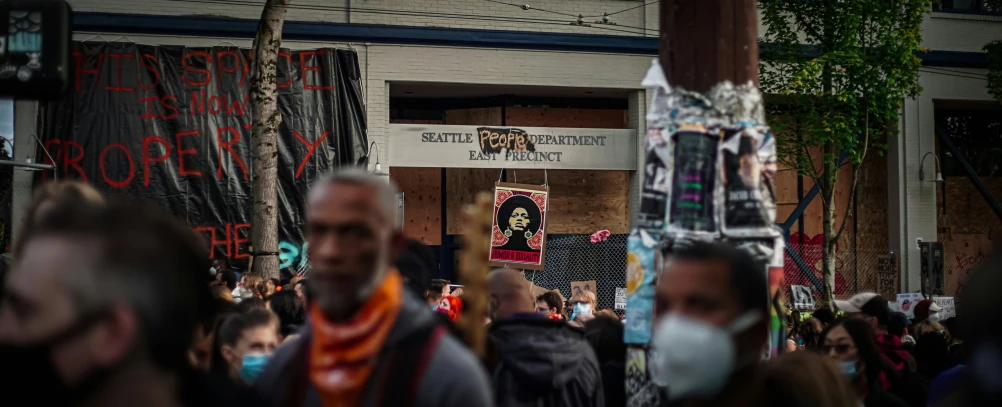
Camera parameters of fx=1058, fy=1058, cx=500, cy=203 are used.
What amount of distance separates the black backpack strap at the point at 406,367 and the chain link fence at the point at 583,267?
17540 millimetres

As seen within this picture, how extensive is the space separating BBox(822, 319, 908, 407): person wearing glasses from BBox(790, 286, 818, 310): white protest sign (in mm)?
13358

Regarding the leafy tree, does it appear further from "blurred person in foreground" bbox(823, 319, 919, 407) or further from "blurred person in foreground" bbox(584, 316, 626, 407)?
"blurred person in foreground" bbox(823, 319, 919, 407)

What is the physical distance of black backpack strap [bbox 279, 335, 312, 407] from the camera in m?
2.92

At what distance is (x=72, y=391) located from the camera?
2.30 metres

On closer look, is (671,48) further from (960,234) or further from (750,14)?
(960,234)

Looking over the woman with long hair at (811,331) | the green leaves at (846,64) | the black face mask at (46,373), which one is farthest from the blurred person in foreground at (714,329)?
the green leaves at (846,64)

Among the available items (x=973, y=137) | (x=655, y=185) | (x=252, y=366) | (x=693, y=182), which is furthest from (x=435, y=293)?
(x=973, y=137)

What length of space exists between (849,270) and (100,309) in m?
23.6

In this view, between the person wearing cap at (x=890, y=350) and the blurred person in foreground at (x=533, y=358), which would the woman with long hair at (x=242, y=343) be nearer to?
the blurred person in foreground at (x=533, y=358)

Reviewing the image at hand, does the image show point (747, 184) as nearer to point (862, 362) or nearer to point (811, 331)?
point (862, 362)

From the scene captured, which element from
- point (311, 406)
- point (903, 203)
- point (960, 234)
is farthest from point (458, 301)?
point (960, 234)

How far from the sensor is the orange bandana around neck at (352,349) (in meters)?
2.77

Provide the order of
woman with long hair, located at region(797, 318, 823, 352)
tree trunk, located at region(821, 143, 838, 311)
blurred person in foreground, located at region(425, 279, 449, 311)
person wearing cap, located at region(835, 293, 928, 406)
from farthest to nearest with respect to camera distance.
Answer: tree trunk, located at region(821, 143, 838, 311) < blurred person in foreground, located at region(425, 279, 449, 311) < woman with long hair, located at region(797, 318, 823, 352) < person wearing cap, located at region(835, 293, 928, 406)

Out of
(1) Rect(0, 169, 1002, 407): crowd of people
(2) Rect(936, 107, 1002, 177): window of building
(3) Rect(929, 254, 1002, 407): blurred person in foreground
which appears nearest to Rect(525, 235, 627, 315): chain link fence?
(2) Rect(936, 107, 1002, 177): window of building
